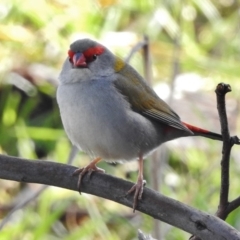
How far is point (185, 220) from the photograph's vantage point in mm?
1767

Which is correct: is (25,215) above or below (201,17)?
below

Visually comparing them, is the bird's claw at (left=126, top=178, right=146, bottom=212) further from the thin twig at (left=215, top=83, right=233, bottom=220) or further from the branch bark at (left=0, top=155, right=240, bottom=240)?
the thin twig at (left=215, top=83, right=233, bottom=220)

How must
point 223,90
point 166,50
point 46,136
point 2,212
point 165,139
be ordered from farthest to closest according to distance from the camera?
point 166,50
point 46,136
point 2,212
point 165,139
point 223,90

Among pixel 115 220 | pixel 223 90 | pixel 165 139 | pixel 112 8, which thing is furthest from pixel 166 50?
pixel 223 90

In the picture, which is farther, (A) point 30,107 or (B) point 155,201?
(A) point 30,107

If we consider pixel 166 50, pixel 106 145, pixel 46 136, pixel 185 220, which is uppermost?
pixel 166 50

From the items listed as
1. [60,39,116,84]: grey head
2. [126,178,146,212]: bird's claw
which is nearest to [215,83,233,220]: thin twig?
[126,178,146,212]: bird's claw

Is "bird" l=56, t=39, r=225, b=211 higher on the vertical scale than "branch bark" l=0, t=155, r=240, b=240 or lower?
higher

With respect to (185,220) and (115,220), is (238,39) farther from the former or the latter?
(185,220)

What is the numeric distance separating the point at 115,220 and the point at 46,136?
2.59 feet

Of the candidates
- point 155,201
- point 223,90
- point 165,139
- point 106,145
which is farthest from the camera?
point 165,139

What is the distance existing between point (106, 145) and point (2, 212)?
1.64 m

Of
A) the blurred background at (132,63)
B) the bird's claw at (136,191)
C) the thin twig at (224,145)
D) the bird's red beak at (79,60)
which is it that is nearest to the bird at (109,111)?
the bird's red beak at (79,60)

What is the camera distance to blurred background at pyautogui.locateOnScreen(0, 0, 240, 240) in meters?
3.79
